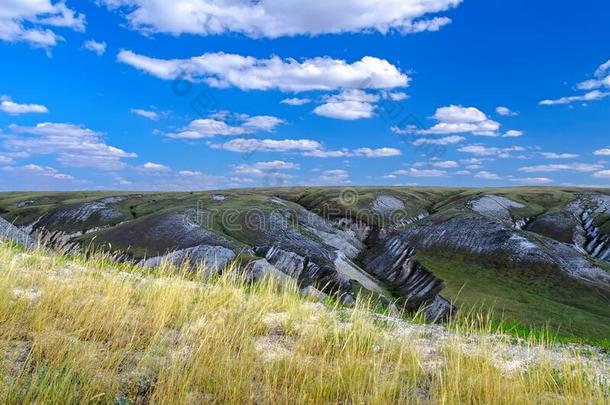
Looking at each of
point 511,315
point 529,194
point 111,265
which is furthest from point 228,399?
point 529,194

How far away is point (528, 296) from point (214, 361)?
6179 centimetres

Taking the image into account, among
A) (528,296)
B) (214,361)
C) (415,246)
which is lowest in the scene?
(528,296)

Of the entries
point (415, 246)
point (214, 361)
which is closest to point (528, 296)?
point (415, 246)

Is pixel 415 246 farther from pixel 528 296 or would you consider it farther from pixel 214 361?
pixel 214 361

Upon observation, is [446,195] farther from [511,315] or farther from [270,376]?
[270,376]

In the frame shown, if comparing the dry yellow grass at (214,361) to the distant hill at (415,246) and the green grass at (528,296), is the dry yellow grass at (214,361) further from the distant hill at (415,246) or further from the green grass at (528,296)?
the green grass at (528,296)

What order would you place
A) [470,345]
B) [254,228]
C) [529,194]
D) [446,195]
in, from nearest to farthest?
[470,345], [254,228], [529,194], [446,195]

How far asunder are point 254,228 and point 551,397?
76.2m

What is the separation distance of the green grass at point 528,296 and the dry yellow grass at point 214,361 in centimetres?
3782

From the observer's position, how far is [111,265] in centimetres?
1820

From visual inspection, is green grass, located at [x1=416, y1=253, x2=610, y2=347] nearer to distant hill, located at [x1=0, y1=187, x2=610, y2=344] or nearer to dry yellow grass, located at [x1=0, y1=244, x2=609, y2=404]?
distant hill, located at [x1=0, y1=187, x2=610, y2=344]

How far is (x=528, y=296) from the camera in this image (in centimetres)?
6028

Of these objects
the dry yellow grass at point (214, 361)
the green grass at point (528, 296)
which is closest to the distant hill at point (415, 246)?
the green grass at point (528, 296)

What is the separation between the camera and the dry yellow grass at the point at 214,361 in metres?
7.05
